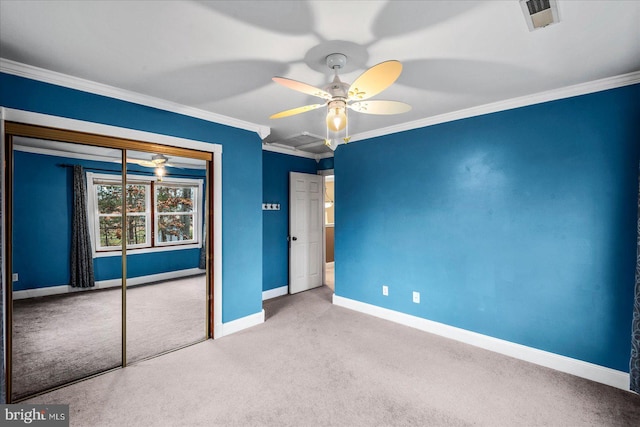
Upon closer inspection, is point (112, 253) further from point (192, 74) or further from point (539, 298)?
point (539, 298)

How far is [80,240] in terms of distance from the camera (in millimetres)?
2600

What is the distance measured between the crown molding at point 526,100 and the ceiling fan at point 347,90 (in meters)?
1.49

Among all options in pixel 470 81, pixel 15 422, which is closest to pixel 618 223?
pixel 470 81

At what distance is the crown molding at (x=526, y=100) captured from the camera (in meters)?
2.36

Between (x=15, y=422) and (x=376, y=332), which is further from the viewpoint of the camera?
(x=376, y=332)

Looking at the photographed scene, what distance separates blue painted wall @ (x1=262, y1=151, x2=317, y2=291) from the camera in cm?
477

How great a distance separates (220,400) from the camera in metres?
2.23

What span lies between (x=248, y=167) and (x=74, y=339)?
7.96 ft

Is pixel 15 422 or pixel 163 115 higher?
pixel 163 115

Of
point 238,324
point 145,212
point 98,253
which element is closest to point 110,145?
point 145,212

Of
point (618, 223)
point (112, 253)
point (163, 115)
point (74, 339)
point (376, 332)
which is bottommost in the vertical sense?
point (376, 332)

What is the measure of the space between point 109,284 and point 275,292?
2.58m

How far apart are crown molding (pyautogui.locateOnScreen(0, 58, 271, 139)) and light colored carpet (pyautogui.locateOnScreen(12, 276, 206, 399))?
1743 mm

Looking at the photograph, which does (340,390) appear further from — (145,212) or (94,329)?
(145,212)
